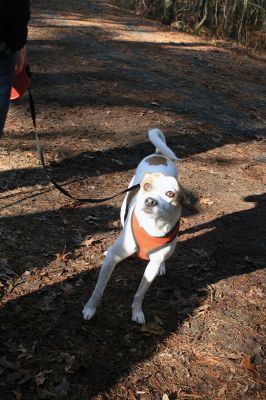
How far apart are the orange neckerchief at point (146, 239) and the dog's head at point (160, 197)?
18 cm

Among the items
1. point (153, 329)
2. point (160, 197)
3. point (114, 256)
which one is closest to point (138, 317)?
point (153, 329)

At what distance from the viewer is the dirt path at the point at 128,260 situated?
3352mm

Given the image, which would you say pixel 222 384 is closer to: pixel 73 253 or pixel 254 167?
pixel 73 253

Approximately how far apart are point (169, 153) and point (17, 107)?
443 cm

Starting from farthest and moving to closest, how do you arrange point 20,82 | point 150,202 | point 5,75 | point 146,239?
point 20,82, point 5,75, point 146,239, point 150,202

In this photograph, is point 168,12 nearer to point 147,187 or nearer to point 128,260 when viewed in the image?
point 128,260

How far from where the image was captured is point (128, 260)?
4.59m

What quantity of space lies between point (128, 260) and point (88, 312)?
0.98m

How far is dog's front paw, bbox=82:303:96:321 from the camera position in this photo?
12.2 ft

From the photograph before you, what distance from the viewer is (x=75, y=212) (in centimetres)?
527

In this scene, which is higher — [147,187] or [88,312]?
[147,187]

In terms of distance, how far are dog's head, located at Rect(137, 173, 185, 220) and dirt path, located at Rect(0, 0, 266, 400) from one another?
3.74 feet

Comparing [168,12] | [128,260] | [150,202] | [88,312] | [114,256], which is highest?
[150,202]

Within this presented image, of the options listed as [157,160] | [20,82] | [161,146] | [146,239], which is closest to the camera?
[146,239]
